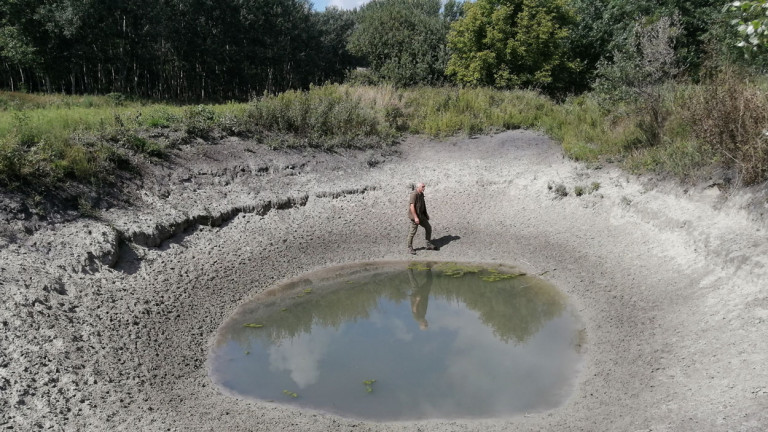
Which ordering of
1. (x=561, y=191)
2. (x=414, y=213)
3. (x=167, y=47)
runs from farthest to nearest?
(x=167, y=47)
(x=561, y=191)
(x=414, y=213)

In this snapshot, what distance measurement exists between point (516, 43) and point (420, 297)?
14.0m

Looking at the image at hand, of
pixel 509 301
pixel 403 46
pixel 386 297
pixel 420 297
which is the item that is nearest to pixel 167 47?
pixel 403 46

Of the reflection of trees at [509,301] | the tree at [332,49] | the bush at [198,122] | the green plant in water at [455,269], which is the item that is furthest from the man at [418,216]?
the tree at [332,49]

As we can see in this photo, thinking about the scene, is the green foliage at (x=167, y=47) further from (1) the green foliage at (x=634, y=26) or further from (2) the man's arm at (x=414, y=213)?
(2) the man's arm at (x=414, y=213)

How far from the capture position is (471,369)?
10.1 metres

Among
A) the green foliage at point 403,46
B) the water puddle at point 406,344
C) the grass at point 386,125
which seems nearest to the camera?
the water puddle at point 406,344

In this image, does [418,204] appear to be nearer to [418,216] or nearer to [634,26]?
[418,216]

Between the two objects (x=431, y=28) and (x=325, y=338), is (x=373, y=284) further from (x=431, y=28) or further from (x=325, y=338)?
(x=431, y=28)

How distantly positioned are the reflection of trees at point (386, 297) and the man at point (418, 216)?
84 centimetres

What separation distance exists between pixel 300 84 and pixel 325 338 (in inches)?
1040

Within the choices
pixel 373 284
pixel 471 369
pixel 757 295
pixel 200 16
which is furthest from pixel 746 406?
pixel 200 16

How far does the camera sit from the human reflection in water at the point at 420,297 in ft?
40.8

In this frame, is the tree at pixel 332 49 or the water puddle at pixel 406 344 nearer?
the water puddle at pixel 406 344

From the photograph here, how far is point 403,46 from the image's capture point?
29812 mm
